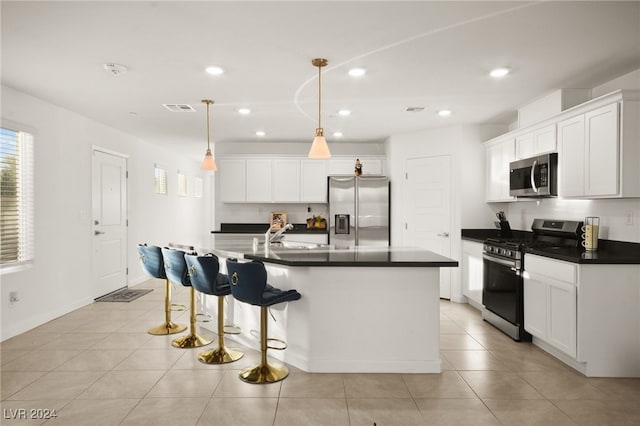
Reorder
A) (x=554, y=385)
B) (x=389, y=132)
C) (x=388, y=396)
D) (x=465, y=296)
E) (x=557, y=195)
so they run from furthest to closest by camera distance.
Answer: (x=389, y=132) → (x=465, y=296) → (x=557, y=195) → (x=554, y=385) → (x=388, y=396)

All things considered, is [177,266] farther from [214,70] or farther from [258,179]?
[258,179]

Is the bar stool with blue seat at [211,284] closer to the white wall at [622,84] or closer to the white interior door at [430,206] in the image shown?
the white interior door at [430,206]

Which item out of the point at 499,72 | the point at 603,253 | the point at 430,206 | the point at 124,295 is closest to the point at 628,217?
the point at 603,253

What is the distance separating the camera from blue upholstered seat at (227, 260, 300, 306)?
2.92 metres

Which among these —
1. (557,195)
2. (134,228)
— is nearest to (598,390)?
(557,195)

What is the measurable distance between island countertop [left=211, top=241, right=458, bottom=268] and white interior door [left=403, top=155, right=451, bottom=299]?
2.16 metres

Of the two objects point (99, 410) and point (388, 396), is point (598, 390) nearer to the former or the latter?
point (388, 396)

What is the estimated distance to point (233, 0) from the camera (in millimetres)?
2398

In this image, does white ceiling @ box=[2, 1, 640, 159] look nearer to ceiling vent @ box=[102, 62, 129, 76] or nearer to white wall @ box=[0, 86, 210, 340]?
ceiling vent @ box=[102, 62, 129, 76]

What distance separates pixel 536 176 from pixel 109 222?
5.60 metres

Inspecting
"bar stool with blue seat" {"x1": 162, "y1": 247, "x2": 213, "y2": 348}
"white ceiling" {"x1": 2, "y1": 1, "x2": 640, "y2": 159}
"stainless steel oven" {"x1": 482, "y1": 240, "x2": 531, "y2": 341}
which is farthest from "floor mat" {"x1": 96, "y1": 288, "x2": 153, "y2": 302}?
"stainless steel oven" {"x1": 482, "y1": 240, "x2": 531, "y2": 341}

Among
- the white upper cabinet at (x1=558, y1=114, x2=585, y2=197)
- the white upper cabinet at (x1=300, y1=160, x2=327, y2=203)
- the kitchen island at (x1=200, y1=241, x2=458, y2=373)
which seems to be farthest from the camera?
the white upper cabinet at (x1=300, y1=160, x2=327, y2=203)

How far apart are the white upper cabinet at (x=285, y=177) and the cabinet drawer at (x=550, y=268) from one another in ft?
13.6

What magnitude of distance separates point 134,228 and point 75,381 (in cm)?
407
